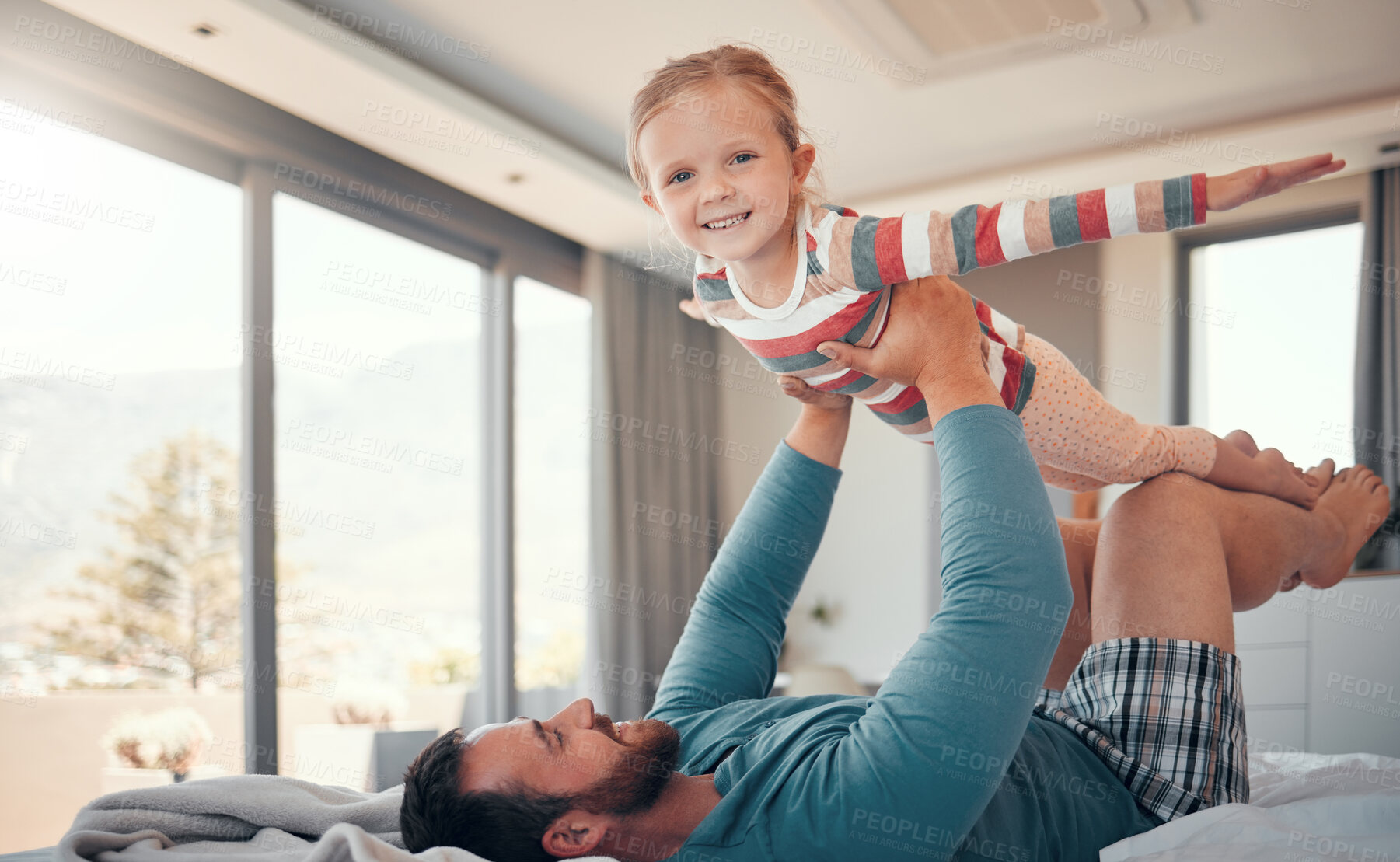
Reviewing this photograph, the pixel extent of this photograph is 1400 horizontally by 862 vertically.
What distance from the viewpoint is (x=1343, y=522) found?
1727 millimetres

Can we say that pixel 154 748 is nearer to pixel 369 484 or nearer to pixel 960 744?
pixel 369 484

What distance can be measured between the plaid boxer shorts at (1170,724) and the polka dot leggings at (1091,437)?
1.01 feet

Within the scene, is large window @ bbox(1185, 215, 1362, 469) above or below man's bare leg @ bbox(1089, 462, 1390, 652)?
above

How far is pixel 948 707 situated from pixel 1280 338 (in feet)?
13.3

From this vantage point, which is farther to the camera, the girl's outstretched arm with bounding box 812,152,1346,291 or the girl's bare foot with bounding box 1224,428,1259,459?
the girl's bare foot with bounding box 1224,428,1259,459

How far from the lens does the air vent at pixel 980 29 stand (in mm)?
3012

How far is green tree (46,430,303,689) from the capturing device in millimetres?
2893

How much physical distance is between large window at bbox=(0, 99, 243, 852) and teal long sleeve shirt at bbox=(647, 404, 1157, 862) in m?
2.21

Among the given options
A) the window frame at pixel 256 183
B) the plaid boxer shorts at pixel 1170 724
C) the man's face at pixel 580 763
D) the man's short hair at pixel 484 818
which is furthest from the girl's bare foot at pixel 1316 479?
the window frame at pixel 256 183

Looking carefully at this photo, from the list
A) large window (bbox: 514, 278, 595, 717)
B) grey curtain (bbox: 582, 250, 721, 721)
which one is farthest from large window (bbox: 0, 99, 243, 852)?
grey curtain (bbox: 582, 250, 721, 721)

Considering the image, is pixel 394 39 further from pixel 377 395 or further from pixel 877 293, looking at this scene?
pixel 877 293

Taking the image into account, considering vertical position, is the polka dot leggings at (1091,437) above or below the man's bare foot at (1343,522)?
above

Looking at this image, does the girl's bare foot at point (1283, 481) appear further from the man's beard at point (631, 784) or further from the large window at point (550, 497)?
the large window at point (550, 497)

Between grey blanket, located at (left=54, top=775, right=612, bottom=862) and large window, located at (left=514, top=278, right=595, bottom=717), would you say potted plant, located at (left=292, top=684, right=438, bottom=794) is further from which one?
grey blanket, located at (left=54, top=775, right=612, bottom=862)
